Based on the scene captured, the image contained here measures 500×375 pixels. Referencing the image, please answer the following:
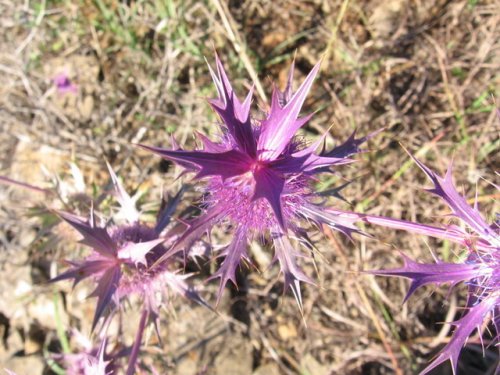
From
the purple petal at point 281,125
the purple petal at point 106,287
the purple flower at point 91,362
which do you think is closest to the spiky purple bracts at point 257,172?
the purple petal at point 281,125

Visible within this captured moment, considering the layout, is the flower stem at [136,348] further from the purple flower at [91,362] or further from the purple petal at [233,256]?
Result: the purple petal at [233,256]

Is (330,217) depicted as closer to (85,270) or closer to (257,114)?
(85,270)

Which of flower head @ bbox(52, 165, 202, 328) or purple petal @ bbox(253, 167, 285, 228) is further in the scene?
flower head @ bbox(52, 165, 202, 328)

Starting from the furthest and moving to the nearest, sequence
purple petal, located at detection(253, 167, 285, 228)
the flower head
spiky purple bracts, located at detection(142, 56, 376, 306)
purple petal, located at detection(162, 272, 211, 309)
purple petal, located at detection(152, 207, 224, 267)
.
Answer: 1. purple petal, located at detection(162, 272, 211, 309)
2. the flower head
3. purple petal, located at detection(152, 207, 224, 267)
4. spiky purple bracts, located at detection(142, 56, 376, 306)
5. purple petal, located at detection(253, 167, 285, 228)

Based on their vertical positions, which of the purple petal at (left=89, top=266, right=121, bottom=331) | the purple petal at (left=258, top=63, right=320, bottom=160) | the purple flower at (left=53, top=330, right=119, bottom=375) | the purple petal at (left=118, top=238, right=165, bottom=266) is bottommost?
the purple flower at (left=53, top=330, right=119, bottom=375)

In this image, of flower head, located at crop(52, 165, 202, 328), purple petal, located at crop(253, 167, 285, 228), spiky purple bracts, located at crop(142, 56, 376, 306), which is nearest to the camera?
purple petal, located at crop(253, 167, 285, 228)

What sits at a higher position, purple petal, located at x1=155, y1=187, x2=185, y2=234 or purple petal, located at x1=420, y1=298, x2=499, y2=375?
purple petal, located at x1=155, y1=187, x2=185, y2=234

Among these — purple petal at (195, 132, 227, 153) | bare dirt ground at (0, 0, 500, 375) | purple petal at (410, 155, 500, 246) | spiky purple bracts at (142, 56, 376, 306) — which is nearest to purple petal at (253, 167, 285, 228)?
spiky purple bracts at (142, 56, 376, 306)

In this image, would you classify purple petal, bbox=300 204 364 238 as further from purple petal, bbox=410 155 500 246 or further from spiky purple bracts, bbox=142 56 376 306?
purple petal, bbox=410 155 500 246
